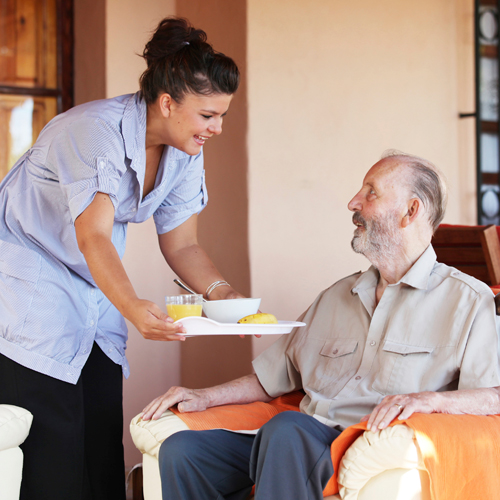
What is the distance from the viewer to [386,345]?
1.80m

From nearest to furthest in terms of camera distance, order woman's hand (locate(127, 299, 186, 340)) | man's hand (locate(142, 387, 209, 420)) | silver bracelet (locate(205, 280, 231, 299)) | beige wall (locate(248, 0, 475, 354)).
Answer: woman's hand (locate(127, 299, 186, 340)) → man's hand (locate(142, 387, 209, 420)) → silver bracelet (locate(205, 280, 231, 299)) → beige wall (locate(248, 0, 475, 354))

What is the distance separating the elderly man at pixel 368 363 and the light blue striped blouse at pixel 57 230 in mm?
338

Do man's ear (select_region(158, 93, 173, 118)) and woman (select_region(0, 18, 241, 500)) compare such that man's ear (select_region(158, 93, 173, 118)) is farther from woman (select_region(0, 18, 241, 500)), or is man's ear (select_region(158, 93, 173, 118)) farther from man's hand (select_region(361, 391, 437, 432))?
man's hand (select_region(361, 391, 437, 432))

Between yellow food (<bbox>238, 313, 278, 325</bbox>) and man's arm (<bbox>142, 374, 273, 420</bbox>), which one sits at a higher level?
yellow food (<bbox>238, 313, 278, 325</bbox>)

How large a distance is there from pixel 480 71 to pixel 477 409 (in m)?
2.29

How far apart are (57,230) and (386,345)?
96 centimetres

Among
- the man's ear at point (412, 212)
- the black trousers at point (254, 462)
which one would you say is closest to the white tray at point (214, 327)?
the black trousers at point (254, 462)

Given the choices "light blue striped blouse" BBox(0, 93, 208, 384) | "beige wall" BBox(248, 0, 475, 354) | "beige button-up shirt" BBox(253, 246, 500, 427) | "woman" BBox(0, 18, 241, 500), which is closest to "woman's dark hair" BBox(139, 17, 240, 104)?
"woman" BBox(0, 18, 241, 500)

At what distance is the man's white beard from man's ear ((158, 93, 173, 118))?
682mm

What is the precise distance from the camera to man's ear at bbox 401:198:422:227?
1.90m

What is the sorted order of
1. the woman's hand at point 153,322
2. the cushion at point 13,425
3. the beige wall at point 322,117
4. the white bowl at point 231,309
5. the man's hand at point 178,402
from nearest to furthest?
the woman's hand at point 153,322 < the cushion at point 13,425 < the white bowl at point 231,309 < the man's hand at point 178,402 < the beige wall at point 322,117

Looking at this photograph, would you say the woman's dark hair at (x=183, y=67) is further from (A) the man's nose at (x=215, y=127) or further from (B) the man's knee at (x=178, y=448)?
(B) the man's knee at (x=178, y=448)

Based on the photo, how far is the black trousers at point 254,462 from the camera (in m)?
1.44

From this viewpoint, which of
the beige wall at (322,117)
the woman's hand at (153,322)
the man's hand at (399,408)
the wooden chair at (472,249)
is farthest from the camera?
the beige wall at (322,117)
